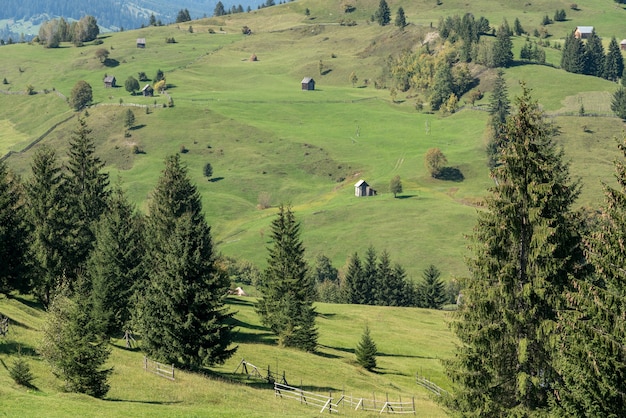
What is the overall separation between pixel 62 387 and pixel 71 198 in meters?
43.2

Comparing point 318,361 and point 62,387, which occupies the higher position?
point 62,387

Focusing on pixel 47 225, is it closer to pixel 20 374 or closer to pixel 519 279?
pixel 20 374

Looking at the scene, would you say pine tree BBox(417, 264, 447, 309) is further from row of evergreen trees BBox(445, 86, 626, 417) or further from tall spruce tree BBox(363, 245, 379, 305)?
row of evergreen trees BBox(445, 86, 626, 417)

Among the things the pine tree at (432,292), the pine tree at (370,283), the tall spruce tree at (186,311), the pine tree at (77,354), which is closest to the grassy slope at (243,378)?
the pine tree at (77,354)

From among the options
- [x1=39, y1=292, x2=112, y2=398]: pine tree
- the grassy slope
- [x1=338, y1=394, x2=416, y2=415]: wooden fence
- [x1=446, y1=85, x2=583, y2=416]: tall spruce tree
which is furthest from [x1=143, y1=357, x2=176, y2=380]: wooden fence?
[x1=446, y1=85, x2=583, y2=416]: tall spruce tree

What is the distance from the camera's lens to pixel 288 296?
8019 centimetres

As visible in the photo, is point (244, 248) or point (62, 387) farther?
point (244, 248)

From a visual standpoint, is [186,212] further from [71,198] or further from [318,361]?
[318,361]

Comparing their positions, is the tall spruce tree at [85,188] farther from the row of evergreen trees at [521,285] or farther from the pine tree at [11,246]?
the row of evergreen trees at [521,285]

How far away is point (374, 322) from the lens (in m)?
107

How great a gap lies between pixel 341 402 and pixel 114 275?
2522cm

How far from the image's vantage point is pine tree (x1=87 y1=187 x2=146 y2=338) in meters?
67.2

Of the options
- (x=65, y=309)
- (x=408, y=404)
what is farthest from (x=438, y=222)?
(x=65, y=309)

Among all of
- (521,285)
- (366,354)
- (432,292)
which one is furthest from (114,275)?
(432,292)
